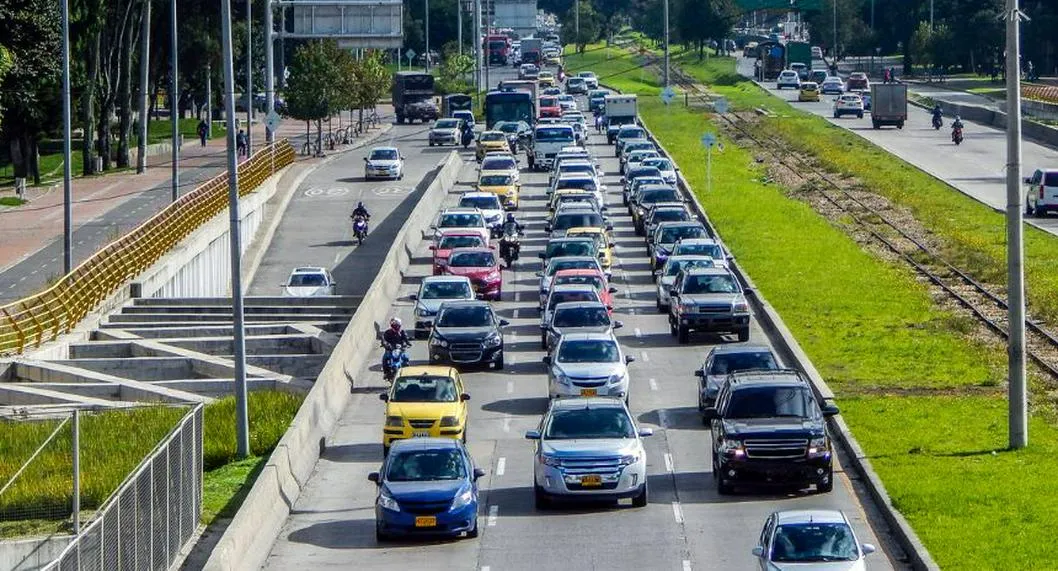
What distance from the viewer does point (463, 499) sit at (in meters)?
27.6

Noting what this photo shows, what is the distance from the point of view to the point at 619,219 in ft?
244

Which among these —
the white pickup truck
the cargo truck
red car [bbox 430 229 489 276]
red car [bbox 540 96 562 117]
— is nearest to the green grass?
red car [bbox 430 229 489 276]

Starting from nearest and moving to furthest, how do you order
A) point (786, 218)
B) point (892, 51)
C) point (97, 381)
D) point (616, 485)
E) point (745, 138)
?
point (616, 485) < point (97, 381) < point (786, 218) < point (745, 138) < point (892, 51)

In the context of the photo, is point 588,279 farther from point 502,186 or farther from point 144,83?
point 144,83

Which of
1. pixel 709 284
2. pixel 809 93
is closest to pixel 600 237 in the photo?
pixel 709 284

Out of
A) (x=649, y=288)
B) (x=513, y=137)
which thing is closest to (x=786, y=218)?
(x=649, y=288)

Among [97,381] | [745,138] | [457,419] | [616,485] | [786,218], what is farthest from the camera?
[745,138]

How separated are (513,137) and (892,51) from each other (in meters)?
94.7

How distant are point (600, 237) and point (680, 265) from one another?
7.62 m

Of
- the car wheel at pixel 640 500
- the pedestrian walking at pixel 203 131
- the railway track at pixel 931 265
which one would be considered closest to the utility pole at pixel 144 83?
the pedestrian walking at pixel 203 131

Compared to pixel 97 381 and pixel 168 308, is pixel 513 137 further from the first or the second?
pixel 97 381

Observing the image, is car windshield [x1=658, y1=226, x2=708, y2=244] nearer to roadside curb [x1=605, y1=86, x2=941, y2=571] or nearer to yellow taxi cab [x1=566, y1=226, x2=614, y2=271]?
roadside curb [x1=605, y1=86, x2=941, y2=571]

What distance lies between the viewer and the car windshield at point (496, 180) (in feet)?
251

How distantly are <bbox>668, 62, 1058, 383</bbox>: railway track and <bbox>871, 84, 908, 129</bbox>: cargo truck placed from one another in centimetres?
1451
